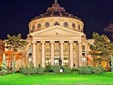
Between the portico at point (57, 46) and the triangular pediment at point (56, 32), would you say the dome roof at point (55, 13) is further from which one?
the triangular pediment at point (56, 32)

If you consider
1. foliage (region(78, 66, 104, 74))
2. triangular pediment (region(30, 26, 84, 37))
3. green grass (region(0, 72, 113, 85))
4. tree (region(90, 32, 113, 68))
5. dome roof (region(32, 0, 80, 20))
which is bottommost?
green grass (region(0, 72, 113, 85))

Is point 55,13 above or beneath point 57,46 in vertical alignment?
above

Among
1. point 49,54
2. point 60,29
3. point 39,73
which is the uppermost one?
point 60,29

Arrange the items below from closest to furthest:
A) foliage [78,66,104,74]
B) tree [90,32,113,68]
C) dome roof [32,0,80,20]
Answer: foliage [78,66,104,74]
tree [90,32,113,68]
dome roof [32,0,80,20]

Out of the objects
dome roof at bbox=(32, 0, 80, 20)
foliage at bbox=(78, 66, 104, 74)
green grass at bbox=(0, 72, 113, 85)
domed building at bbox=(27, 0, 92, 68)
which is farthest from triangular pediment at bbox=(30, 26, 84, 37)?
green grass at bbox=(0, 72, 113, 85)

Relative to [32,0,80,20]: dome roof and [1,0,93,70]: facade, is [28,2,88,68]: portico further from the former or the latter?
[32,0,80,20]: dome roof

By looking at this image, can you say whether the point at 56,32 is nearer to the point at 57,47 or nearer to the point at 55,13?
the point at 57,47

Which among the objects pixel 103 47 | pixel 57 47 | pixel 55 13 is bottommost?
pixel 103 47

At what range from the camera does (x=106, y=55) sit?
195 ft

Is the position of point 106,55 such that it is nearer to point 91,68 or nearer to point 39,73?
point 91,68

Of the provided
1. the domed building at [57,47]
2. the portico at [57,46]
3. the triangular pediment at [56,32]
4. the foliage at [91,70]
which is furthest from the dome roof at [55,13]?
the foliage at [91,70]

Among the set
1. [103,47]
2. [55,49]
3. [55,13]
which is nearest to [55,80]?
[103,47]

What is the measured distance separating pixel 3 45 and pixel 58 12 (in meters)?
20.0

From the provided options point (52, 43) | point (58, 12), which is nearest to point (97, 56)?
point (52, 43)
